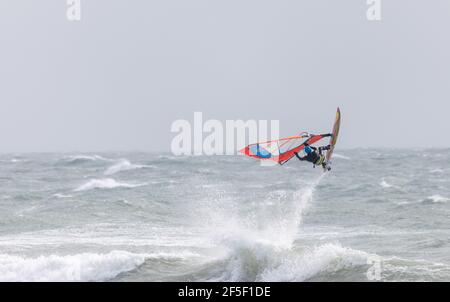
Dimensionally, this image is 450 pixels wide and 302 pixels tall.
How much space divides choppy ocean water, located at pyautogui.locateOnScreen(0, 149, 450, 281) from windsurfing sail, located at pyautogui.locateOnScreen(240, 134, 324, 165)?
2.58 meters

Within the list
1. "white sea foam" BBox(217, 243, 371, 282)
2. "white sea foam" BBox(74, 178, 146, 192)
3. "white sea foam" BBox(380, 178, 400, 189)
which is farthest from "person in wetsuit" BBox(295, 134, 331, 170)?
"white sea foam" BBox(74, 178, 146, 192)

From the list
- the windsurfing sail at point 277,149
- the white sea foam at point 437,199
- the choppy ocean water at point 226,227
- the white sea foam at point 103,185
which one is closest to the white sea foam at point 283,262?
the choppy ocean water at point 226,227

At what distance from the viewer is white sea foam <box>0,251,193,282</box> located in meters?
16.3

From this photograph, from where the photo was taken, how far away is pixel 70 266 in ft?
55.5

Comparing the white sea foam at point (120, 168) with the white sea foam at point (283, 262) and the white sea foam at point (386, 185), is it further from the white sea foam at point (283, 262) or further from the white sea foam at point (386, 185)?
the white sea foam at point (283, 262)

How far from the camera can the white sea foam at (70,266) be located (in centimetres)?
1630

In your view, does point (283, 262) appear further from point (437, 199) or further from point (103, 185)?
point (103, 185)

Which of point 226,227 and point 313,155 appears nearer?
point 313,155

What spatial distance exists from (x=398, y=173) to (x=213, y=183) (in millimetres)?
13636

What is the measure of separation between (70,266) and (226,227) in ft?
19.9

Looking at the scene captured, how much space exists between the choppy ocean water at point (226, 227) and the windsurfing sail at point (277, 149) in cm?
258

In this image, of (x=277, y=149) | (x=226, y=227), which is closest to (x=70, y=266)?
(x=226, y=227)

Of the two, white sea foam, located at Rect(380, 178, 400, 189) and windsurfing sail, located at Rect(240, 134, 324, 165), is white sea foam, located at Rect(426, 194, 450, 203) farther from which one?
windsurfing sail, located at Rect(240, 134, 324, 165)
